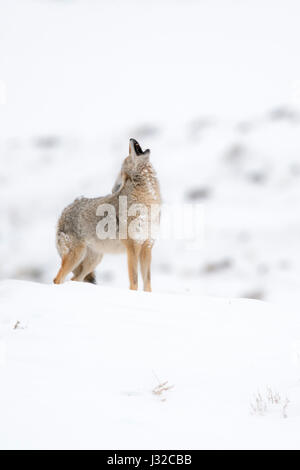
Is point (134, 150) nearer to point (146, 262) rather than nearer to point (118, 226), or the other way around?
point (118, 226)

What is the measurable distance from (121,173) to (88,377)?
16.2 feet

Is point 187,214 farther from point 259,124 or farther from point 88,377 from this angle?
point 88,377

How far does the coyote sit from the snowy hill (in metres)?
1.87

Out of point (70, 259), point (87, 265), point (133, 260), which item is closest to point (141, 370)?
point (133, 260)

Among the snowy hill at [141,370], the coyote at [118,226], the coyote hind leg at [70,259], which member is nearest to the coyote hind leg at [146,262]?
the coyote at [118,226]

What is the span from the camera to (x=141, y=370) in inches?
188

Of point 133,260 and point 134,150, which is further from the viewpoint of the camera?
point 134,150

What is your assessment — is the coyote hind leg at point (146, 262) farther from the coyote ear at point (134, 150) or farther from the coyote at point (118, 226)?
the coyote ear at point (134, 150)

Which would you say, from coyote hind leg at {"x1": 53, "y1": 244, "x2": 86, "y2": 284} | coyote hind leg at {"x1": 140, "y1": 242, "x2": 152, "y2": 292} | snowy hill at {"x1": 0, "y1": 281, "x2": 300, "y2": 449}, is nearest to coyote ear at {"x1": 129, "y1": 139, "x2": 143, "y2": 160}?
coyote hind leg at {"x1": 140, "y1": 242, "x2": 152, "y2": 292}

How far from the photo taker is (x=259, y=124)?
37.0 m

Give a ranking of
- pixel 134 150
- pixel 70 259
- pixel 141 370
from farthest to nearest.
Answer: pixel 70 259
pixel 134 150
pixel 141 370

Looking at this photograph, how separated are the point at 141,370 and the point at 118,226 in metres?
4.05

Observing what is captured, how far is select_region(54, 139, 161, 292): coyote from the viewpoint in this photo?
27.8 ft

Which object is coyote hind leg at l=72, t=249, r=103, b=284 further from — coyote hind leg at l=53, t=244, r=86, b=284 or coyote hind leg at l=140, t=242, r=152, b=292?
coyote hind leg at l=140, t=242, r=152, b=292
